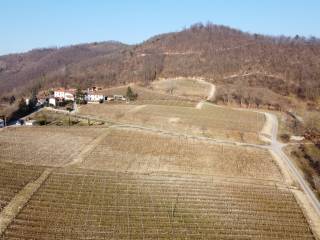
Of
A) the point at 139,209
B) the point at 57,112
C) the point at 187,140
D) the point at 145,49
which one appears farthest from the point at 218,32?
the point at 139,209

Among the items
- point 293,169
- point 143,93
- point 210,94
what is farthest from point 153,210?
point 143,93

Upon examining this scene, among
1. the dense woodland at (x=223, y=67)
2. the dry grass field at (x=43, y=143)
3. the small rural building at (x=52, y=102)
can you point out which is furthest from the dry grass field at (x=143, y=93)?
the dry grass field at (x=43, y=143)

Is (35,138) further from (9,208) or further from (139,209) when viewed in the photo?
(139,209)

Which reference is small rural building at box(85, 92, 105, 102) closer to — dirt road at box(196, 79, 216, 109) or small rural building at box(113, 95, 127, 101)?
small rural building at box(113, 95, 127, 101)

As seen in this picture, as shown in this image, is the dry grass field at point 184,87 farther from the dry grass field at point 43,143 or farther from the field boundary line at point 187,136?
the dry grass field at point 43,143

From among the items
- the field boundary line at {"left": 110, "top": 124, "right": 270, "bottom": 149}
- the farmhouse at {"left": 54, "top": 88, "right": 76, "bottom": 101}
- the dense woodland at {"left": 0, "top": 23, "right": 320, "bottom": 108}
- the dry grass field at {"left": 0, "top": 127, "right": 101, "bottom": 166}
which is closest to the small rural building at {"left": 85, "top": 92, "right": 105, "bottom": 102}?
the farmhouse at {"left": 54, "top": 88, "right": 76, "bottom": 101}

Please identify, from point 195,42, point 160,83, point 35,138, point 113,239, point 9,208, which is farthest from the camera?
point 195,42

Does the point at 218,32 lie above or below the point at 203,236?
above
